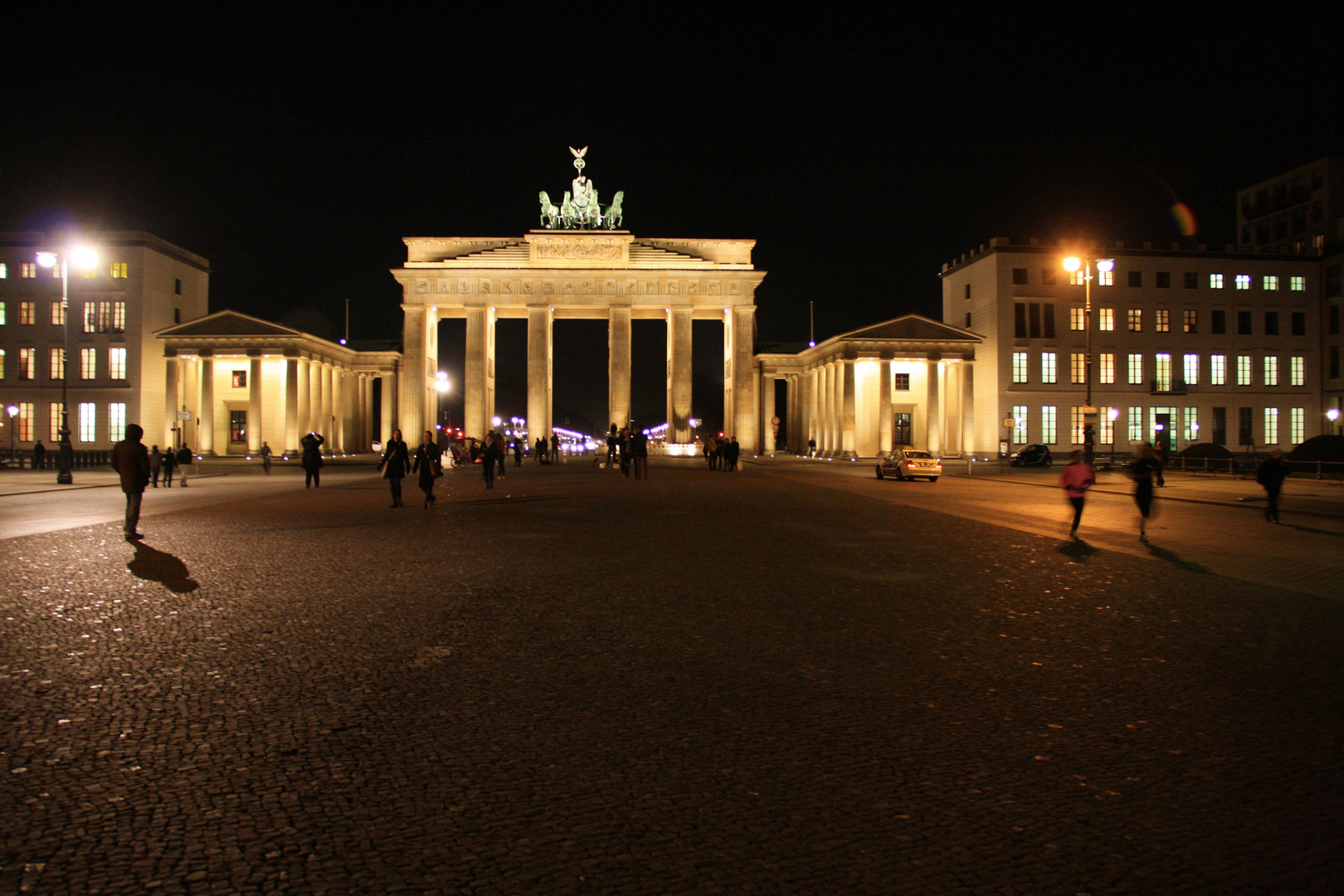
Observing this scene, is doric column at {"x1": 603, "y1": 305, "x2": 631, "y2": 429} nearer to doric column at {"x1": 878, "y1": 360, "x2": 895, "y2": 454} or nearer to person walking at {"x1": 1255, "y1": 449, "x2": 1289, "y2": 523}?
doric column at {"x1": 878, "y1": 360, "x2": 895, "y2": 454}

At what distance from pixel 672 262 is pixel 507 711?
70.0 metres

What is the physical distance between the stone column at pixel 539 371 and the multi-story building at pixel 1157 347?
35.1m

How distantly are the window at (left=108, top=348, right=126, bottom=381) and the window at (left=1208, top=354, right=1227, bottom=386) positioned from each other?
8228 centimetres

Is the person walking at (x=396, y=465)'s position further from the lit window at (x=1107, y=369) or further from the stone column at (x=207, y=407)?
the lit window at (x=1107, y=369)

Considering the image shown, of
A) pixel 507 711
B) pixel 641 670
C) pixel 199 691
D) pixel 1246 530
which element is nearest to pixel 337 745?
pixel 507 711

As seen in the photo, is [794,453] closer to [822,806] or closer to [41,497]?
[41,497]

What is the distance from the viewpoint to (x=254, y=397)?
2554 inches

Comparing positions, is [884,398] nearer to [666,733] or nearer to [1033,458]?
[1033,458]

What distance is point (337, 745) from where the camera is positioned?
4605mm

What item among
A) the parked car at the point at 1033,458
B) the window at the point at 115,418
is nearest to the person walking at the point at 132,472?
the parked car at the point at 1033,458

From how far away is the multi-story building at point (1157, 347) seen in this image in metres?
66.1

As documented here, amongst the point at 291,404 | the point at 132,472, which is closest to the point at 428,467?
the point at 132,472

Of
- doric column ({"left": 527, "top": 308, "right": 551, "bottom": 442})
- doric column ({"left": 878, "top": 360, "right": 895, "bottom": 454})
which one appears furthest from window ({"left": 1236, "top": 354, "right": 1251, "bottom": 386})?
doric column ({"left": 527, "top": 308, "right": 551, "bottom": 442})

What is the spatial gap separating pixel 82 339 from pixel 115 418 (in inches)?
249
